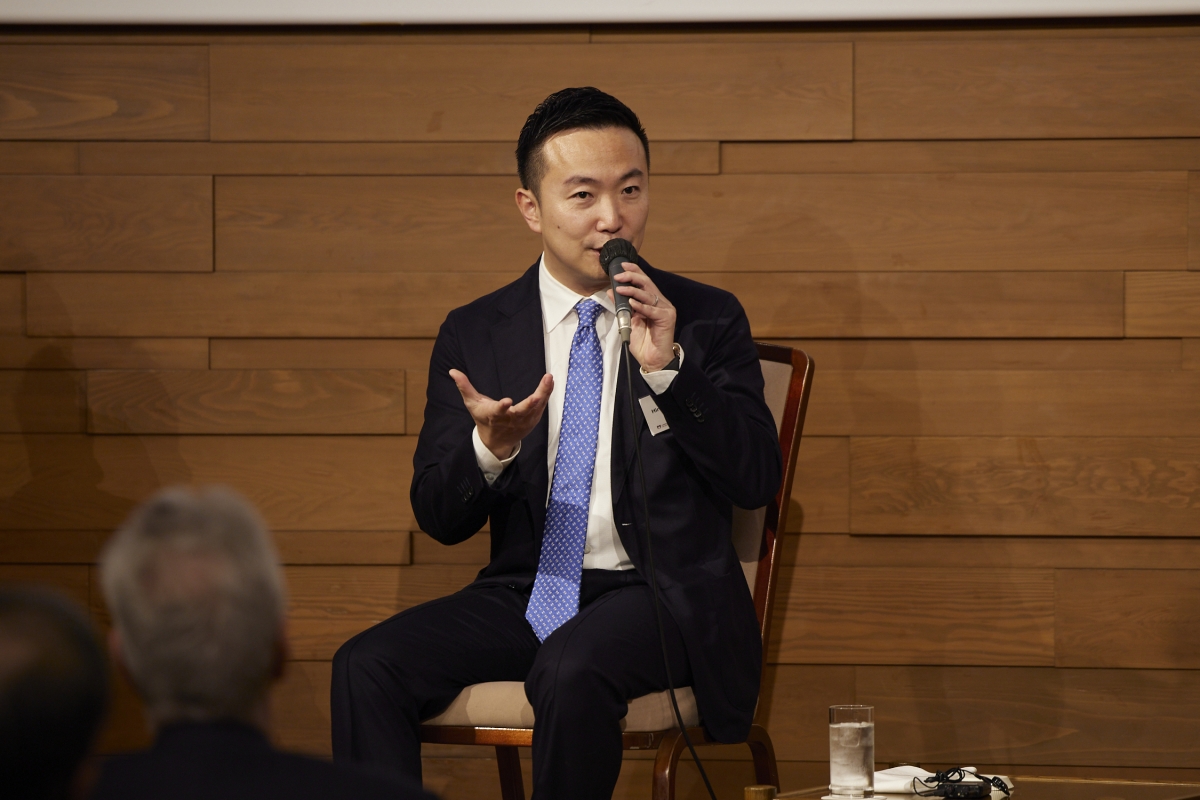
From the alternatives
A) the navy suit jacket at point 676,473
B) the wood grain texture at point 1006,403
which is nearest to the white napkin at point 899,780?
the navy suit jacket at point 676,473

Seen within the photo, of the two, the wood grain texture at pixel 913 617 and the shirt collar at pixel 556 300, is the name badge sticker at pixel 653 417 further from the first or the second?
the wood grain texture at pixel 913 617

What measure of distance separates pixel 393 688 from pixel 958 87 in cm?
185

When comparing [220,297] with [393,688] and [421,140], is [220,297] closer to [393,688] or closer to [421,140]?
[421,140]

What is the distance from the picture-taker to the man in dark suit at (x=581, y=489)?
1901 millimetres

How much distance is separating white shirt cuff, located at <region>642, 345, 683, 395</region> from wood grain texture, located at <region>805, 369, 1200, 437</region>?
34.2 inches

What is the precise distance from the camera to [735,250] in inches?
109

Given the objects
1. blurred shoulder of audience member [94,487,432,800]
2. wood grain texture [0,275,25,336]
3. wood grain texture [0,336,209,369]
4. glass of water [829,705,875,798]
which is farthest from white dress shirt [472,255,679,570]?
wood grain texture [0,275,25,336]

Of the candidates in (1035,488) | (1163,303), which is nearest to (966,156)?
(1163,303)

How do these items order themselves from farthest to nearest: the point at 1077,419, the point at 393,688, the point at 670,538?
the point at 1077,419
the point at 670,538
the point at 393,688

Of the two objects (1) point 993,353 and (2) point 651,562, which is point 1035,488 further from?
(2) point 651,562

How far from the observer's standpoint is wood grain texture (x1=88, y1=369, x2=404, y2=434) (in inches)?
111

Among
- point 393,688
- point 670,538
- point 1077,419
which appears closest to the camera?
point 393,688

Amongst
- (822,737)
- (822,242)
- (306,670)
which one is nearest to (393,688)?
(306,670)

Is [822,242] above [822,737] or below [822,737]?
above
